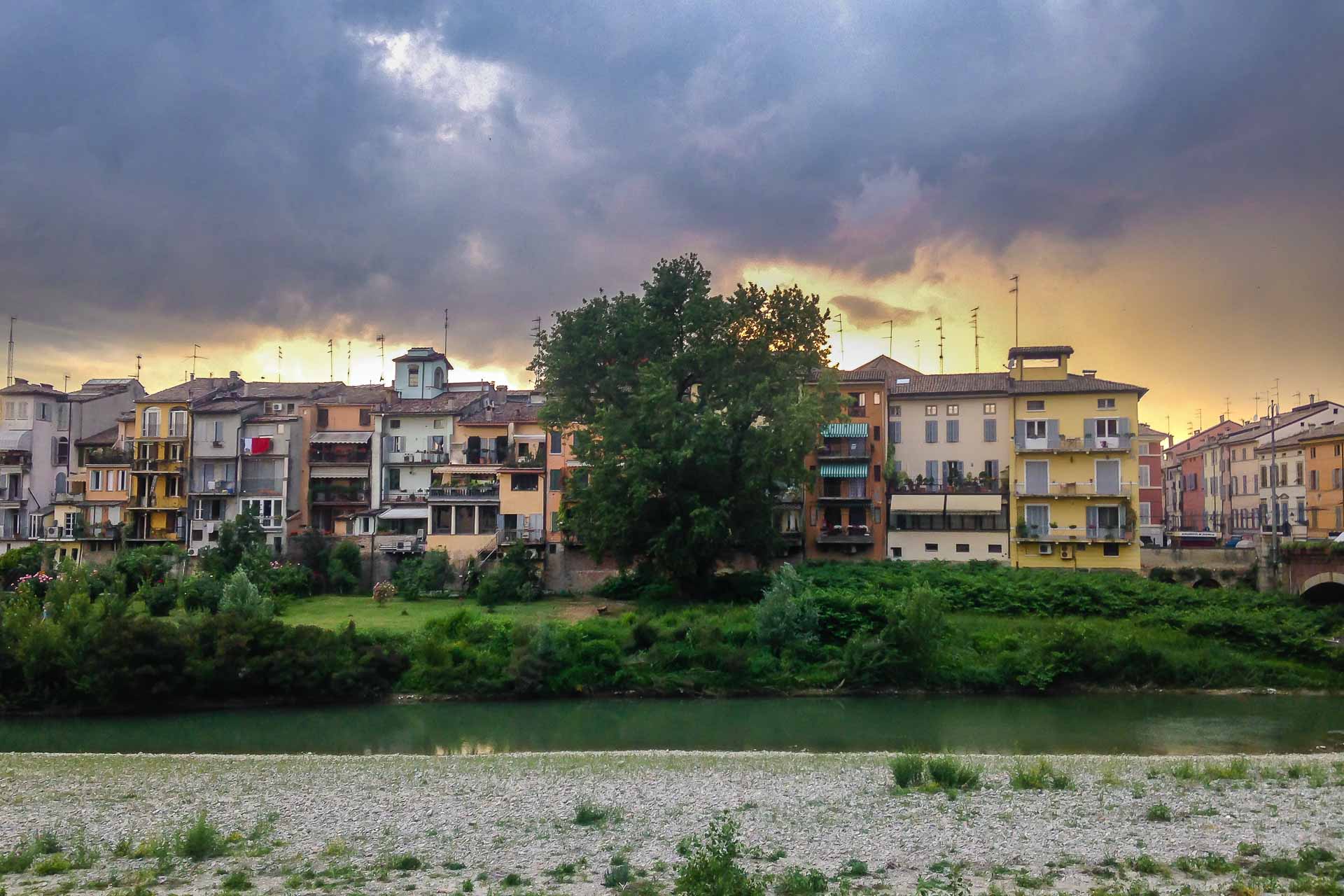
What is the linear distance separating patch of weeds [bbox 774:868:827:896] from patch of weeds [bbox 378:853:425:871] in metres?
6.30

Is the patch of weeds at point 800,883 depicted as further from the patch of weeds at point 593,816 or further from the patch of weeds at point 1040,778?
the patch of weeds at point 1040,778

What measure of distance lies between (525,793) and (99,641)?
75.5 ft

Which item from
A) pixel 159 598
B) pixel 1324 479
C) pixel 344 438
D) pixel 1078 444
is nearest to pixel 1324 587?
pixel 1078 444

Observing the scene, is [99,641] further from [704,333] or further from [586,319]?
[704,333]

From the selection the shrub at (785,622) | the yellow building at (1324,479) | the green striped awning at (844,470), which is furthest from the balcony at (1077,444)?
the shrub at (785,622)

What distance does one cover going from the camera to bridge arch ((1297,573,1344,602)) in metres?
49.4

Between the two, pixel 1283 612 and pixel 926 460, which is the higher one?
pixel 926 460

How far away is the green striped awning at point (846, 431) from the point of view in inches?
2414

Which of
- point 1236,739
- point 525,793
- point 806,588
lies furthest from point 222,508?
point 1236,739

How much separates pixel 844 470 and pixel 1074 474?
12.7 meters

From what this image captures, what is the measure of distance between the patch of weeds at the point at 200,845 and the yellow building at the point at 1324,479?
61.7 meters

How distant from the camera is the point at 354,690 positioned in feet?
137

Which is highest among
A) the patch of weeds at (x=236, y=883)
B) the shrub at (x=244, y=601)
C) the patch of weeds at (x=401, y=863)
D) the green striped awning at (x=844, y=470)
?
the green striped awning at (x=844, y=470)

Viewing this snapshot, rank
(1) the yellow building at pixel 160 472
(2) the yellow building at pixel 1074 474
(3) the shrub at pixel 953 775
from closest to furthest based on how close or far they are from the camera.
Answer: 1. (3) the shrub at pixel 953 775
2. (2) the yellow building at pixel 1074 474
3. (1) the yellow building at pixel 160 472
